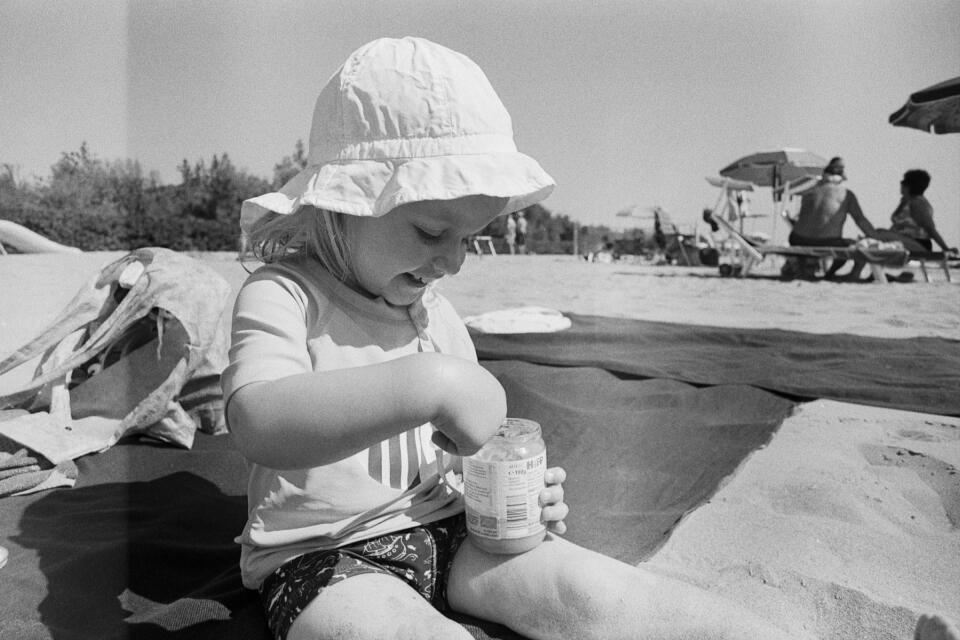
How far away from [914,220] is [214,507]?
25.4ft

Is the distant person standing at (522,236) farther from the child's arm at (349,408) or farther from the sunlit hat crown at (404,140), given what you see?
the child's arm at (349,408)

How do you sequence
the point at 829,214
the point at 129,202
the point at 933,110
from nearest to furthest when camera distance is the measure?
1. the point at 129,202
2. the point at 933,110
3. the point at 829,214

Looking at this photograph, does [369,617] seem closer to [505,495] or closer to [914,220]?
[505,495]

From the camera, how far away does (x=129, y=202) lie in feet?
15.1

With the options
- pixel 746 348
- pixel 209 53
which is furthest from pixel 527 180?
pixel 746 348

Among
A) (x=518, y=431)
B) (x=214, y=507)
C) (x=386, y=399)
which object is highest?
(x=386, y=399)

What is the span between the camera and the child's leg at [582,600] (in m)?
0.98

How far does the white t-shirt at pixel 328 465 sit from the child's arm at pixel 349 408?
0.34ft

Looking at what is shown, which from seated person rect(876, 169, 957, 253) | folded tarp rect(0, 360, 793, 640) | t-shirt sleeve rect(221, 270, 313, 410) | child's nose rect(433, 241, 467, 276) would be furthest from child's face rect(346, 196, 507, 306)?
seated person rect(876, 169, 957, 253)

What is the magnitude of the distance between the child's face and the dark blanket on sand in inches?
25.3

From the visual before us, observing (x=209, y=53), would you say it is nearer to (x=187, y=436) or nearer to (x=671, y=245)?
(x=187, y=436)

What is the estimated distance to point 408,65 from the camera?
3.44ft

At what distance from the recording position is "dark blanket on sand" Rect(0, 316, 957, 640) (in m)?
1.31

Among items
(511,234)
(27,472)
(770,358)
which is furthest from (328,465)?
(511,234)
